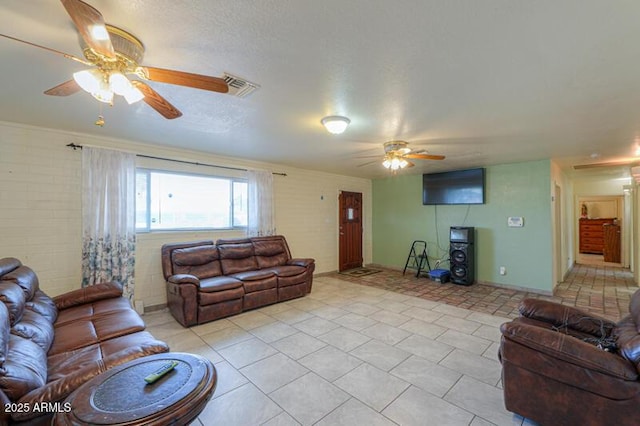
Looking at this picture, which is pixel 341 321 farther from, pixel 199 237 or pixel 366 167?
pixel 366 167

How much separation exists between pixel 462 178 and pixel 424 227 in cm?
142

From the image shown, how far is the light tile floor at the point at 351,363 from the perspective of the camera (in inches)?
77.2

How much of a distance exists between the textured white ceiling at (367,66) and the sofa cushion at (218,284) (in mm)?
1985

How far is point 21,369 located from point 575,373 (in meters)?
3.02

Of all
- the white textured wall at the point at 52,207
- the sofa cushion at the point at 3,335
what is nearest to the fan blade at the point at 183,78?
the sofa cushion at the point at 3,335

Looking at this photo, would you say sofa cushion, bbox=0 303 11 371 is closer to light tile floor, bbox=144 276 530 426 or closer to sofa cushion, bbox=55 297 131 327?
sofa cushion, bbox=55 297 131 327

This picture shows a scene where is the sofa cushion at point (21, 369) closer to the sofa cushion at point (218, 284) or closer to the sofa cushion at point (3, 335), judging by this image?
the sofa cushion at point (3, 335)

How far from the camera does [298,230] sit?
5.99m

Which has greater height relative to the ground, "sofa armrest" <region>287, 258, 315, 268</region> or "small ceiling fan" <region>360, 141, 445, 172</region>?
"small ceiling fan" <region>360, 141, 445, 172</region>

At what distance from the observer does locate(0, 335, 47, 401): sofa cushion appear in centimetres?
124

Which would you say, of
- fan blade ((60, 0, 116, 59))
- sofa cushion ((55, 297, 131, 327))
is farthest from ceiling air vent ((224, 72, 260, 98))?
sofa cushion ((55, 297, 131, 327))

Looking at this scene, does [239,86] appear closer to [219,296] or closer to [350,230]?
[219,296]

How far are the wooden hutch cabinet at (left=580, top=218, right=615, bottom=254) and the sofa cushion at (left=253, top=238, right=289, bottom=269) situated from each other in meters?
11.4

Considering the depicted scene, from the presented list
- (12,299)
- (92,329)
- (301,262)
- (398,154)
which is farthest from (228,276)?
(398,154)
